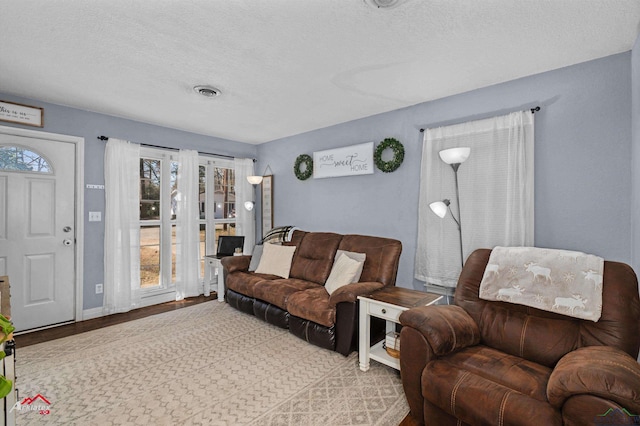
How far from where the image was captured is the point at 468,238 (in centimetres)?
291

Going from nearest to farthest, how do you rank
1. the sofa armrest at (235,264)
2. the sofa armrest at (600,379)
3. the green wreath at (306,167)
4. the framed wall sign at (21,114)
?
the sofa armrest at (600,379)
the framed wall sign at (21,114)
the sofa armrest at (235,264)
the green wreath at (306,167)

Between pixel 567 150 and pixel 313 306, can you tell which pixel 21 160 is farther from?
pixel 567 150

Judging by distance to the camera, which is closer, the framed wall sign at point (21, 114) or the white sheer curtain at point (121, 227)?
the framed wall sign at point (21, 114)

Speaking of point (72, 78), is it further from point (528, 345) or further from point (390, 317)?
point (528, 345)

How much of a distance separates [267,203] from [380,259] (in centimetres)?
263

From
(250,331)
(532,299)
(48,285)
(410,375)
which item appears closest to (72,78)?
(48,285)

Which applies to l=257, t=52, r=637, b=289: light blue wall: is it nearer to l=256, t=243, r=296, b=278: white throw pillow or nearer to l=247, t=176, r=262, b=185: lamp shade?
l=256, t=243, r=296, b=278: white throw pillow

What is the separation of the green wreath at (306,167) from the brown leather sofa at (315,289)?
0.91 m

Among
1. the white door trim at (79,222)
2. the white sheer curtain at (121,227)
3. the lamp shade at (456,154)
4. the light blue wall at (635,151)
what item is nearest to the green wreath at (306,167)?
the white sheer curtain at (121,227)

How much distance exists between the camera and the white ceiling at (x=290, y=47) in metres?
1.77

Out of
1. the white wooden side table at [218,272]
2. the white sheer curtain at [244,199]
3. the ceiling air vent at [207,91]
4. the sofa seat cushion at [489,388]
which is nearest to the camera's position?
the sofa seat cushion at [489,388]

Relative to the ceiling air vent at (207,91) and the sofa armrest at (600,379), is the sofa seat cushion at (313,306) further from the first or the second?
the ceiling air vent at (207,91)

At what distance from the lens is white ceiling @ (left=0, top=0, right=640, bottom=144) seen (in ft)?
5.82

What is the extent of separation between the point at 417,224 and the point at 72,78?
11.6ft
